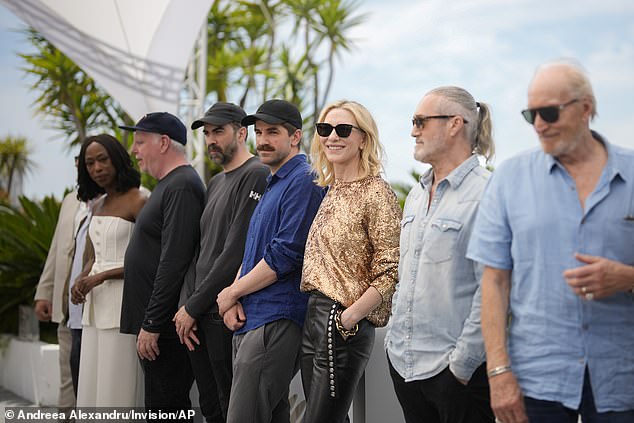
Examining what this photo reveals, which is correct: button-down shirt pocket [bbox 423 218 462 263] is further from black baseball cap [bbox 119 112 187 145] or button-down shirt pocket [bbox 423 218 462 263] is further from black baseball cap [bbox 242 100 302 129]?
black baseball cap [bbox 119 112 187 145]

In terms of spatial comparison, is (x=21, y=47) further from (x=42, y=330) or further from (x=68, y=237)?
(x=68, y=237)

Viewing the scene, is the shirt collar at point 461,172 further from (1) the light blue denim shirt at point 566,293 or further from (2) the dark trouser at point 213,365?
(2) the dark trouser at point 213,365

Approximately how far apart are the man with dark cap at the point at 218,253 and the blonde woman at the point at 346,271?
631 mm

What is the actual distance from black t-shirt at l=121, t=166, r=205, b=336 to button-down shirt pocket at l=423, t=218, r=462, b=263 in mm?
1727

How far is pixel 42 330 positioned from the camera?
7.84 meters

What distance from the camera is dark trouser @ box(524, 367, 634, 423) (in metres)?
1.94

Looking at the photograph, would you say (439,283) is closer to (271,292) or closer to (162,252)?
(271,292)

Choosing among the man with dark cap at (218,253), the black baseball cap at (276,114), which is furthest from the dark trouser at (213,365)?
the black baseball cap at (276,114)

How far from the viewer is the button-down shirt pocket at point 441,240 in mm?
2412

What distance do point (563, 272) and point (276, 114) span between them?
1.77 m

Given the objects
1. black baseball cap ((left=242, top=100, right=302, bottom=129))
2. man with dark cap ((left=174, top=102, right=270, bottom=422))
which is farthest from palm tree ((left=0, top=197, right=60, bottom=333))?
black baseball cap ((left=242, top=100, right=302, bottom=129))

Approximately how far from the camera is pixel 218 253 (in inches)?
145

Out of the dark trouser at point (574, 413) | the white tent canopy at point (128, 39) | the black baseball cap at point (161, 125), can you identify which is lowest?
the dark trouser at point (574, 413)

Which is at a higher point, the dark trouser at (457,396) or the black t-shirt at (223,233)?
the black t-shirt at (223,233)
